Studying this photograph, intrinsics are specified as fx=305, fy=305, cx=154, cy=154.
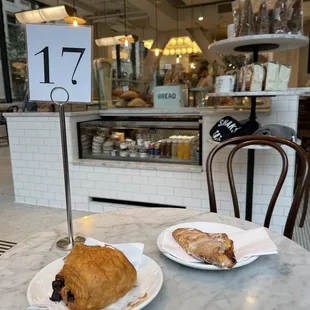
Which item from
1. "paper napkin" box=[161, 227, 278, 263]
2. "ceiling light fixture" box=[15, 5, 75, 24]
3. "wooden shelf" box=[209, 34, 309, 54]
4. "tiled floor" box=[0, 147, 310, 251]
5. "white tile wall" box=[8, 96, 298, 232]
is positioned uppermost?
"ceiling light fixture" box=[15, 5, 75, 24]

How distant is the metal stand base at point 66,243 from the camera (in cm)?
95

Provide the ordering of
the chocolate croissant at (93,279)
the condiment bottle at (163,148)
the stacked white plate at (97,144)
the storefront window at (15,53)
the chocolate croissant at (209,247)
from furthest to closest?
the storefront window at (15,53)
the stacked white plate at (97,144)
the condiment bottle at (163,148)
the chocolate croissant at (209,247)
the chocolate croissant at (93,279)

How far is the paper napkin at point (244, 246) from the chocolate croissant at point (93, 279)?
7.3 inches

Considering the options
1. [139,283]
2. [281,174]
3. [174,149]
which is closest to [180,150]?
[174,149]

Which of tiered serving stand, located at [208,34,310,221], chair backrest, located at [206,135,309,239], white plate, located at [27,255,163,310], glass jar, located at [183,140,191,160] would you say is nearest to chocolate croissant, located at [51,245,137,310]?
white plate, located at [27,255,163,310]

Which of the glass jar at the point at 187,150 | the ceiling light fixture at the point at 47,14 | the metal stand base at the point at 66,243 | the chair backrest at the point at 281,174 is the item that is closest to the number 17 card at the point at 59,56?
the metal stand base at the point at 66,243

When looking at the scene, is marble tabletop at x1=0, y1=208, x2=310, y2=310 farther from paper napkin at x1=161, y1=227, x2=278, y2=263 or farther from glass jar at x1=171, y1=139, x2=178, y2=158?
glass jar at x1=171, y1=139, x2=178, y2=158

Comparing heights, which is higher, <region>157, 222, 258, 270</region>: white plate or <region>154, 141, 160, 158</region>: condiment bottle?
<region>157, 222, 258, 270</region>: white plate

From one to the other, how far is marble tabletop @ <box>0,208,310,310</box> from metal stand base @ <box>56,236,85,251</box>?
0.02m

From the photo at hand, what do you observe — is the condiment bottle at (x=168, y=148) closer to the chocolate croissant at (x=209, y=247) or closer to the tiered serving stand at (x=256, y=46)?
the tiered serving stand at (x=256, y=46)

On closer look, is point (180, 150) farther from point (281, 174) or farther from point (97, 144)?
point (281, 174)

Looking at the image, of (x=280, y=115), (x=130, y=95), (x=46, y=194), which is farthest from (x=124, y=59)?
(x=280, y=115)

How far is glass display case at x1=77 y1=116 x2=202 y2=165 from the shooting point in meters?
2.89

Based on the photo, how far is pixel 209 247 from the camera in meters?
0.79
